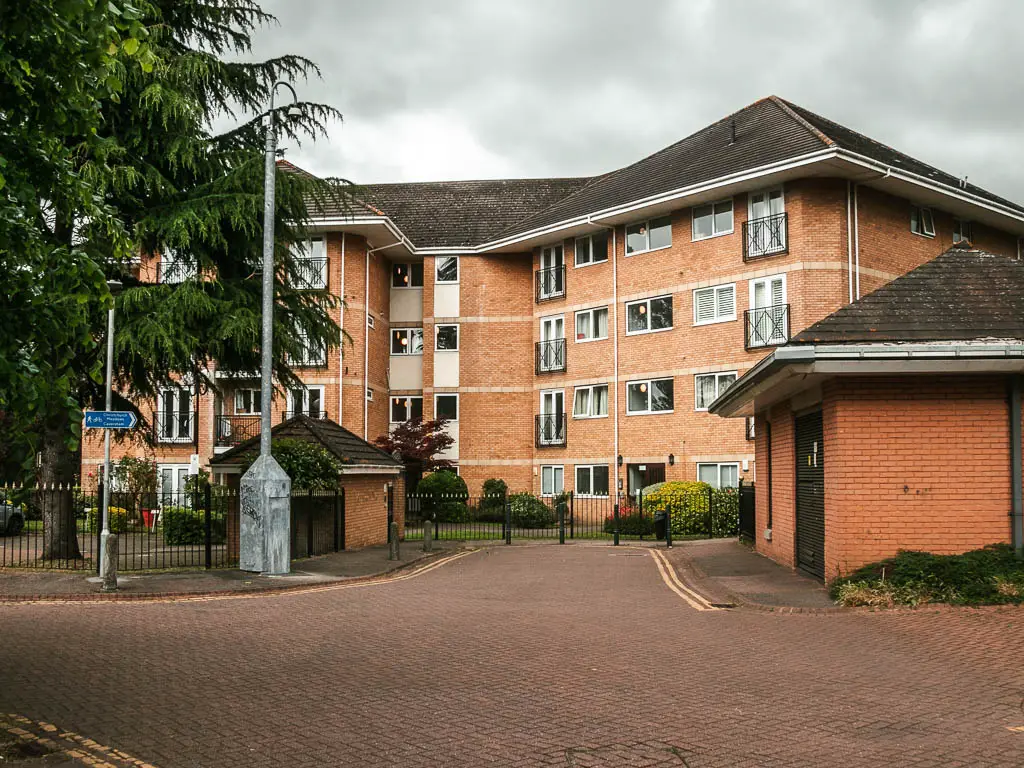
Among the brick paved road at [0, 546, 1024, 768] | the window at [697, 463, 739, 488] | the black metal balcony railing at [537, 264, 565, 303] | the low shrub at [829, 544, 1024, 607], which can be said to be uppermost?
the black metal balcony railing at [537, 264, 565, 303]

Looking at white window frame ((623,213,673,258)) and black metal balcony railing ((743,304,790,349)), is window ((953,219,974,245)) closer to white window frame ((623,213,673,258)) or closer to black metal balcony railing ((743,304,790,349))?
black metal balcony railing ((743,304,790,349))

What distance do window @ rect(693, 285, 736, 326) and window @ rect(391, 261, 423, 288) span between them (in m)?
13.8

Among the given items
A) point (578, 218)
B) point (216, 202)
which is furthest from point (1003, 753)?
point (578, 218)

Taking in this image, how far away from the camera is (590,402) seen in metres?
37.3

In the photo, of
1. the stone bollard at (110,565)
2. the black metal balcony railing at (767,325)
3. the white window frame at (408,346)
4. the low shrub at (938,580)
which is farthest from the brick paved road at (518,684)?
the white window frame at (408,346)

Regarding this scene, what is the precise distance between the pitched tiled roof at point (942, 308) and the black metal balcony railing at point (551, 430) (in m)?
24.0

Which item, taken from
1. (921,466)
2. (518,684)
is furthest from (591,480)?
(518,684)

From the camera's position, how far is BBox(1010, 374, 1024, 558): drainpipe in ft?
41.0

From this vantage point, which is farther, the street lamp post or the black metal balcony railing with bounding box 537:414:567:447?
the black metal balcony railing with bounding box 537:414:567:447

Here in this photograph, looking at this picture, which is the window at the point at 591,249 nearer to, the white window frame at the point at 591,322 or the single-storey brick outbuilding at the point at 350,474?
the white window frame at the point at 591,322

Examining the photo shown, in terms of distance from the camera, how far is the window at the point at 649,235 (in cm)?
3509

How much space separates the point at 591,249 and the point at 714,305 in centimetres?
641

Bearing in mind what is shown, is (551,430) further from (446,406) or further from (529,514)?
(529,514)

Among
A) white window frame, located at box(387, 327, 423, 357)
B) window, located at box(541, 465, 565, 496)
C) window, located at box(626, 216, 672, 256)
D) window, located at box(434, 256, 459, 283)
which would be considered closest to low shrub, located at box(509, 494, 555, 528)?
window, located at box(541, 465, 565, 496)
